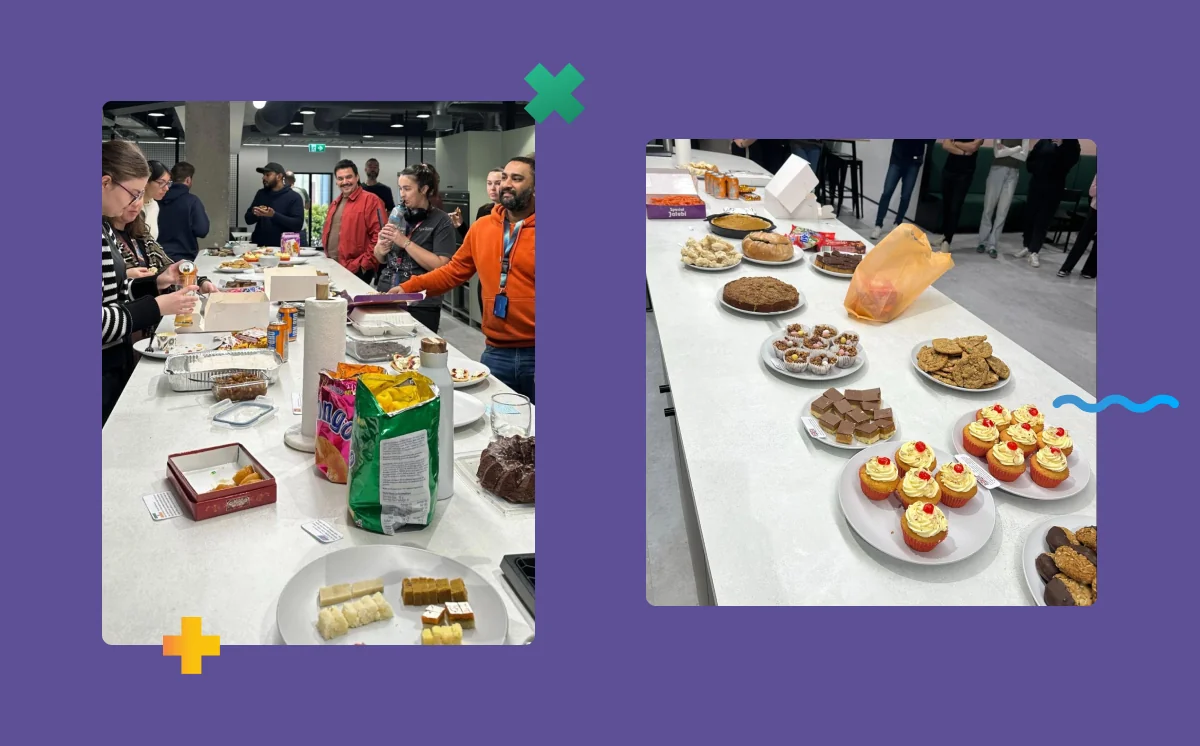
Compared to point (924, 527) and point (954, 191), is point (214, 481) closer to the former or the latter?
point (924, 527)

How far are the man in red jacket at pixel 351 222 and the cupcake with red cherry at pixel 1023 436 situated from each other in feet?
4.04

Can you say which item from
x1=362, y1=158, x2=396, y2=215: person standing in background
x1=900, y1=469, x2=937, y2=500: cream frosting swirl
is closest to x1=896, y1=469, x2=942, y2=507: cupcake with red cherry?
x1=900, y1=469, x2=937, y2=500: cream frosting swirl

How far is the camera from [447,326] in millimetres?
1650

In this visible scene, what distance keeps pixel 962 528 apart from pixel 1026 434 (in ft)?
0.88

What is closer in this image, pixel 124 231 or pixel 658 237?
pixel 124 231

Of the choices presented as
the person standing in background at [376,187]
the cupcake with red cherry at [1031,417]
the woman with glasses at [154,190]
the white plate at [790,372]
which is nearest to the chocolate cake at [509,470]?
the person standing in background at [376,187]

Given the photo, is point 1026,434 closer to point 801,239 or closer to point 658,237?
point 801,239

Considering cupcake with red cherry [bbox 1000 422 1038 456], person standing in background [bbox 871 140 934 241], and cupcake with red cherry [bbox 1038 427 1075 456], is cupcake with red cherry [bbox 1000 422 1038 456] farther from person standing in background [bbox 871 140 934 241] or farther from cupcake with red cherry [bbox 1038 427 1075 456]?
person standing in background [bbox 871 140 934 241]

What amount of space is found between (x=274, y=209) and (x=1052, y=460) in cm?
142

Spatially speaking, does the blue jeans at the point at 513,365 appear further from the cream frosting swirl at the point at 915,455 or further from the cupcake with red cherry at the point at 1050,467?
the cupcake with red cherry at the point at 1050,467

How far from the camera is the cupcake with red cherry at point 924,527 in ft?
4.55

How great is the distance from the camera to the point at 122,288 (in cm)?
175

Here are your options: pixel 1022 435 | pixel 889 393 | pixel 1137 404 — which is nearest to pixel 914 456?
pixel 1022 435

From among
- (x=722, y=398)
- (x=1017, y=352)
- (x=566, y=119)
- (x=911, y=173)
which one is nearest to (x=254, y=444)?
(x=722, y=398)
